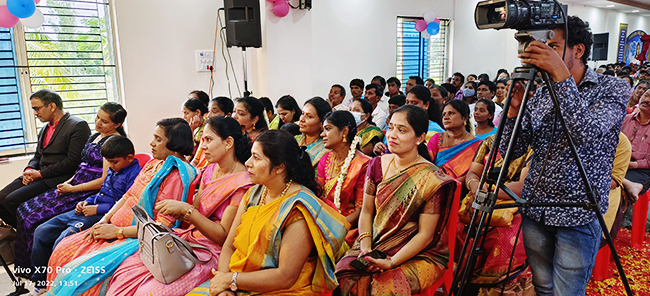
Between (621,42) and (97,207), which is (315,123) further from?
(621,42)

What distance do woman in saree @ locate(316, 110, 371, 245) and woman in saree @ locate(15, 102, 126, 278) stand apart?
4.76 ft

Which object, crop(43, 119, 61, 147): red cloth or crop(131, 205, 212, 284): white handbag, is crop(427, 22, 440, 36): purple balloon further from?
crop(131, 205, 212, 284): white handbag

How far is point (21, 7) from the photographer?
356cm

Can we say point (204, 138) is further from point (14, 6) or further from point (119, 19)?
point (119, 19)

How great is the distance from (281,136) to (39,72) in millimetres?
3811

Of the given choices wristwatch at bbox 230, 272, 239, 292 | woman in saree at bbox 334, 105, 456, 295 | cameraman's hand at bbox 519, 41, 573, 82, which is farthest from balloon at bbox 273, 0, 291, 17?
cameraman's hand at bbox 519, 41, 573, 82

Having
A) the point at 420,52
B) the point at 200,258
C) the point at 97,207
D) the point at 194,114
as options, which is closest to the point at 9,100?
the point at 194,114

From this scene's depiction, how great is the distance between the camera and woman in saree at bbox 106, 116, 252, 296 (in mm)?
1691

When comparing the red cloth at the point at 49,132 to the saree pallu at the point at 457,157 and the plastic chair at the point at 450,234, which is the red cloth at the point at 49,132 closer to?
the saree pallu at the point at 457,157

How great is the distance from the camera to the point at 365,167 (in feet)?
7.29

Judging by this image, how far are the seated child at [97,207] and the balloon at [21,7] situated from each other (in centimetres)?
197

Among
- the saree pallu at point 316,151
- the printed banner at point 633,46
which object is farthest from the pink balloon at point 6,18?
the printed banner at point 633,46

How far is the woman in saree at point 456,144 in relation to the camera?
2.68 meters

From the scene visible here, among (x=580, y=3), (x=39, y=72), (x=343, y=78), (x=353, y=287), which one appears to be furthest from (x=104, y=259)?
(x=580, y=3)
